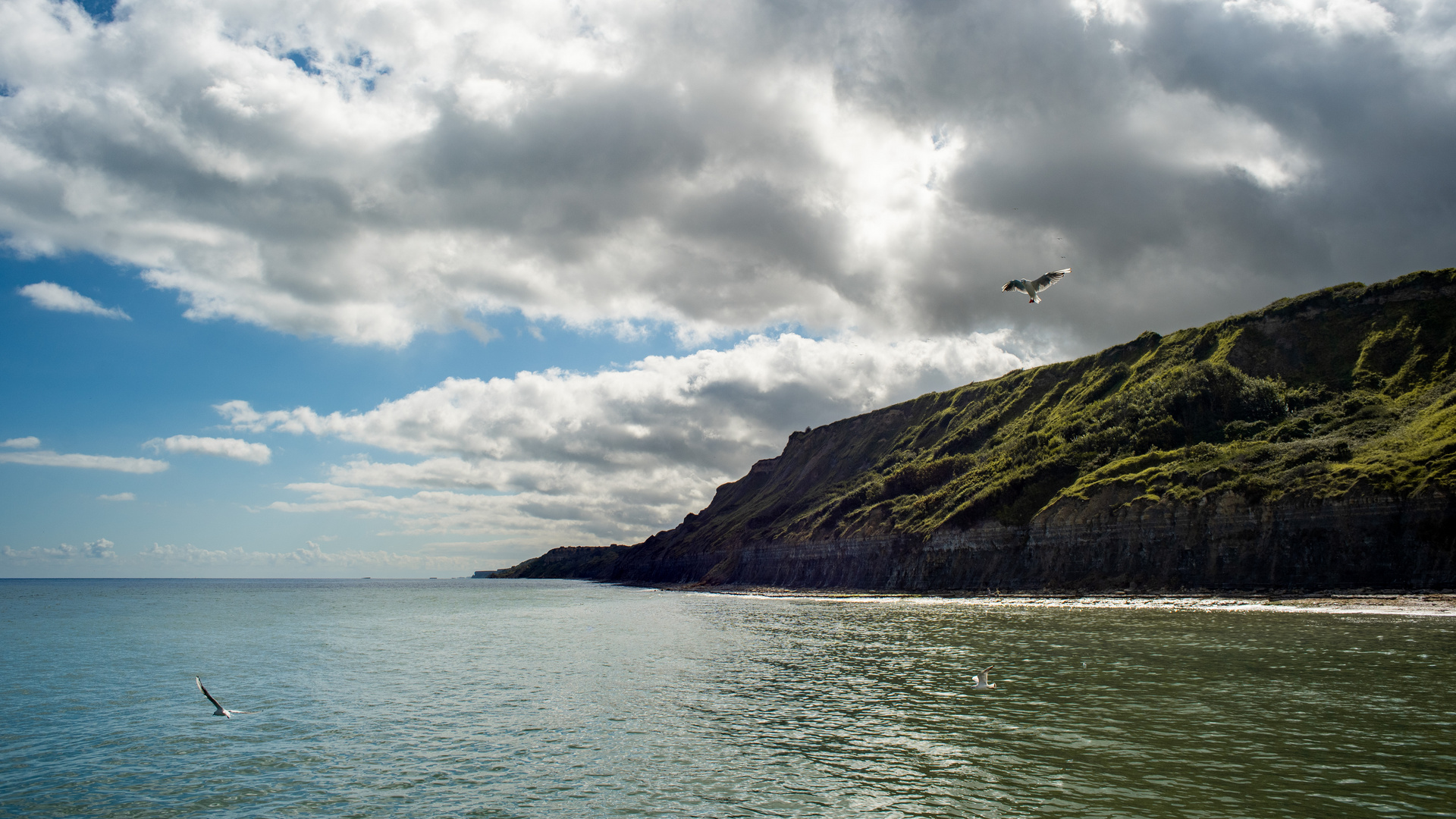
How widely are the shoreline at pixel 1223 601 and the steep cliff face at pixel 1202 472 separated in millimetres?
3011

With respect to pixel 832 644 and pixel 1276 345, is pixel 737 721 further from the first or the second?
pixel 1276 345

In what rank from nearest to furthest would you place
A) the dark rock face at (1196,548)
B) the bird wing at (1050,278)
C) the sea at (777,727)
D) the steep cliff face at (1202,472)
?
1. the sea at (777,727)
2. the bird wing at (1050,278)
3. the dark rock face at (1196,548)
4. the steep cliff face at (1202,472)

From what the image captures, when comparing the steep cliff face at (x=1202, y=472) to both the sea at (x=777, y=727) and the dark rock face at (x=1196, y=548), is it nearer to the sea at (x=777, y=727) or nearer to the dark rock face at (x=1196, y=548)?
the dark rock face at (x=1196, y=548)

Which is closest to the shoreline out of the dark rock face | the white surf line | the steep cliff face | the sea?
the white surf line

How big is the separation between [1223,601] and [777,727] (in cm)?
5847

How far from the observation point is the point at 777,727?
2644cm

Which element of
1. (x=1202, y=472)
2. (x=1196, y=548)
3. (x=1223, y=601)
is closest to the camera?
(x=1223, y=601)

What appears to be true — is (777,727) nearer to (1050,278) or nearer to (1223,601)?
(1050,278)

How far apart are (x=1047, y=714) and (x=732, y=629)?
40.7m

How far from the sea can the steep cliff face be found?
19.4 metres

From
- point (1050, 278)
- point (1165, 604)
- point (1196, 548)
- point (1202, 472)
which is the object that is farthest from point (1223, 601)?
point (1050, 278)

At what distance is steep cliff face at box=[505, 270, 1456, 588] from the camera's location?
68.6 meters

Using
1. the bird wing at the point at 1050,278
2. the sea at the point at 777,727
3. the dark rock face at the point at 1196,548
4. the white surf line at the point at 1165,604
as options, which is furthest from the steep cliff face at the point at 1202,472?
the bird wing at the point at 1050,278

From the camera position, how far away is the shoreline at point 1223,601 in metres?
55.6
